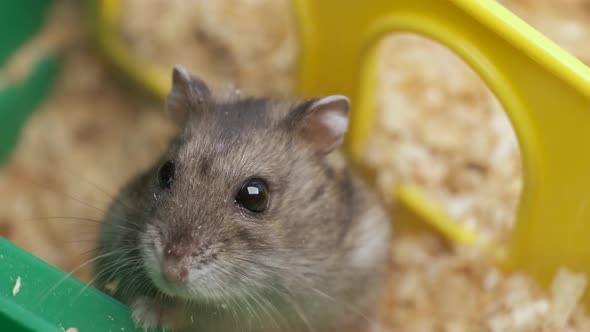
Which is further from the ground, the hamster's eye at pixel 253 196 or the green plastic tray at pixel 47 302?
the hamster's eye at pixel 253 196

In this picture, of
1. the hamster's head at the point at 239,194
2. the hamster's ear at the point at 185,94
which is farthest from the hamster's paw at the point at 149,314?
the hamster's ear at the point at 185,94

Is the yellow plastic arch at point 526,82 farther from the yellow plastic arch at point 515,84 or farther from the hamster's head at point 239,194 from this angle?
the hamster's head at point 239,194

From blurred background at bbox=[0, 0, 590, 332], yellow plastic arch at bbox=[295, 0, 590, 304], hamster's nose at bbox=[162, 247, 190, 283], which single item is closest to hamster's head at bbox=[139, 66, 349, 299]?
hamster's nose at bbox=[162, 247, 190, 283]

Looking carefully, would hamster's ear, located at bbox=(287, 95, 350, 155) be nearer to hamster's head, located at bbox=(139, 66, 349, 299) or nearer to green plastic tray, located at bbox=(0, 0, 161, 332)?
hamster's head, located at bbox=(139, 66, 349, 299)

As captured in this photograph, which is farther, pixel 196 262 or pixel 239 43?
pixel 239 43

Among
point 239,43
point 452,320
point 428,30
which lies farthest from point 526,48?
point 239,43

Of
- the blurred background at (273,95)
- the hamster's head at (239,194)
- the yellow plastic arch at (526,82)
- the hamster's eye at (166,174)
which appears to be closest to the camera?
the hamster's head at (239,194)

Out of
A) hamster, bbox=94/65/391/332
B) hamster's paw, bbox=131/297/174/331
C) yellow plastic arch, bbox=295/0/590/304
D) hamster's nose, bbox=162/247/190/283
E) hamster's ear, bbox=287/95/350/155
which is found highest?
yellow plastic arch, bbox=295/0/590/304

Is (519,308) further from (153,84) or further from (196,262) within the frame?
(153,84)
